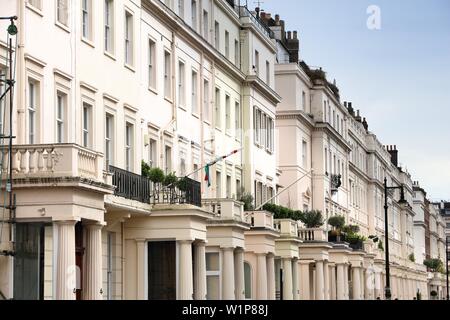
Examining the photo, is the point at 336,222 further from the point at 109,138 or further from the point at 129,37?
the point at 109,138

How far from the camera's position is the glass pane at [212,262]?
3881 cm

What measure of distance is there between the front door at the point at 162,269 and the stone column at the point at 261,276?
13.7 m

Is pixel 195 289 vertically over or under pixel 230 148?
under

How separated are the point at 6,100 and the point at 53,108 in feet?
10.9

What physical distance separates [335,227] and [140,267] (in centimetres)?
4115

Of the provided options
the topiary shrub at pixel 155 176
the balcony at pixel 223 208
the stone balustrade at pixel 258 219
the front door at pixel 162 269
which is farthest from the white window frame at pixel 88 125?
the stone balustrade at pixel 258 219

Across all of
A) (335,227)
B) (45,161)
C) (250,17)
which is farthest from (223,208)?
(335,227)

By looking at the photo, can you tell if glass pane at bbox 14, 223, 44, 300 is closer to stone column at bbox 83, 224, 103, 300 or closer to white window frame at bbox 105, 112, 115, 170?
stone column at bbox 83, 224, 103, 300

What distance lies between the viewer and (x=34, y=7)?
80.2 feet

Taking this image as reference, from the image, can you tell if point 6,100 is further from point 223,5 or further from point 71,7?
point 223,5

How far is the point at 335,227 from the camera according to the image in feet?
235

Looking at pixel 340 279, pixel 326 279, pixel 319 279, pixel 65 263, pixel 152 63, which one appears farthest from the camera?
pixel 340 279

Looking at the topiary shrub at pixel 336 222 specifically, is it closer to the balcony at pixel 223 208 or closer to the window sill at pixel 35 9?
the balcony at pixel 223 208
